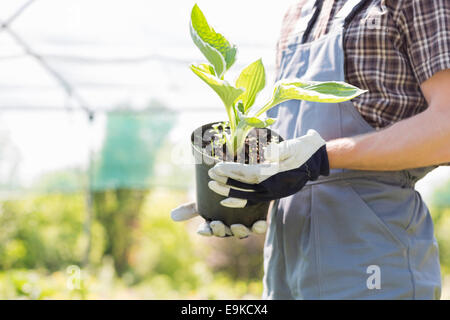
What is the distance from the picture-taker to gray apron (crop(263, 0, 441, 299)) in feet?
3.12

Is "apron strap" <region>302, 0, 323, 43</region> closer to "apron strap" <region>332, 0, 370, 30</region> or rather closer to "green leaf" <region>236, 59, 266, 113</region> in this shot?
"apron strap" <region>332, 0, 370, 30</region>

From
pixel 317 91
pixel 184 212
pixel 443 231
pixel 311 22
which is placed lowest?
pixel 443 231

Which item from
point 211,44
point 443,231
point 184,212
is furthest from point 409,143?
point 443,231

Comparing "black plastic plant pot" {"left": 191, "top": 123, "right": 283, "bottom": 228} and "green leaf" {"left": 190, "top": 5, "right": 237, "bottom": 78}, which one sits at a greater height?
"green leaf" {"left": 190, "top": 5, "right": 237, "bottom": 78}

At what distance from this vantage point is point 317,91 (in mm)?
864

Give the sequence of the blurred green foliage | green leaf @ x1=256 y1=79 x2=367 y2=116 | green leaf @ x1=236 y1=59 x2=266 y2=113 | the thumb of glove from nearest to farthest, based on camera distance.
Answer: green leaf @ x1=256 y1=79 x2=367 y2=116 < green leaf @ x1=236 y1=59 x2=266 y2=113 < the thumb of glove < the blurred green foliage

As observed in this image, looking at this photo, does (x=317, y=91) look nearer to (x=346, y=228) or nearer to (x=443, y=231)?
(x=346, y=228)

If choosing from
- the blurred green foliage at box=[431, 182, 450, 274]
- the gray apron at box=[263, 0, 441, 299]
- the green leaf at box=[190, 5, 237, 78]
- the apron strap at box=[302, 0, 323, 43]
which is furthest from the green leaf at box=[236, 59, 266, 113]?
the blurred green foliage at box=[431, 182, 450, 274]

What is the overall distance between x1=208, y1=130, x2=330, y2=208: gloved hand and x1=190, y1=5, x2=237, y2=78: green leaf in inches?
7.5

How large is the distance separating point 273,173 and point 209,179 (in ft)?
0.48

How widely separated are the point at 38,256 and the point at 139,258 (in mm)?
1867
